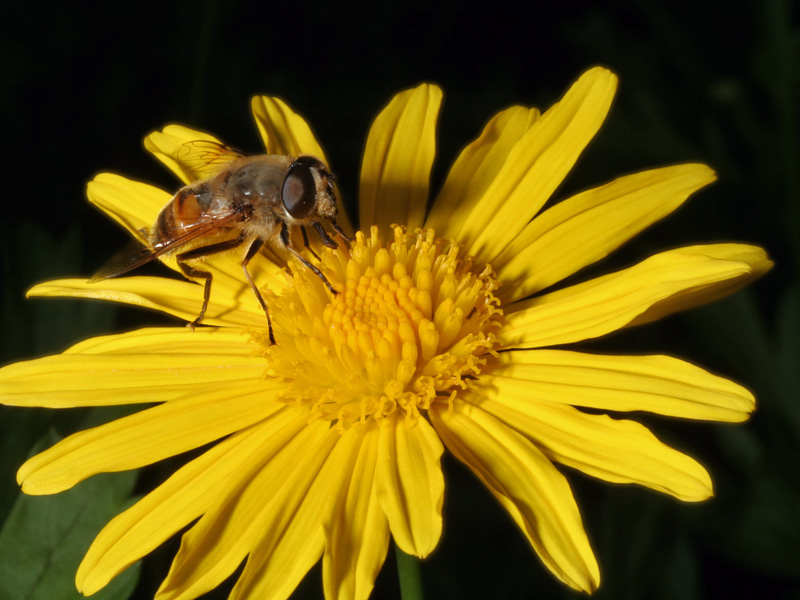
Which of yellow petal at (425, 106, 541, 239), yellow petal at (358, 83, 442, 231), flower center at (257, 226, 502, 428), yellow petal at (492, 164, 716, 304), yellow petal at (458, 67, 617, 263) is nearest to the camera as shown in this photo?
flower center at (257, 226, 502, 428)

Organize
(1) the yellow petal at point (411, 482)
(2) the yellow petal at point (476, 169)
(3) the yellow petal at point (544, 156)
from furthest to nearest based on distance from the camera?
(2) the yellow petal at point (476, 169) < (3) the yellow petal at point (544, 156) < (1) the yellow petal at point (411, 482)

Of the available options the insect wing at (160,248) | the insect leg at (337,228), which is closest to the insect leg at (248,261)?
the insect wing at (160,248)

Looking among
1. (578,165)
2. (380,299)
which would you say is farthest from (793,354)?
(380,299)

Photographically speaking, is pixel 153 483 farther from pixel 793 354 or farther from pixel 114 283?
pixel 793 354

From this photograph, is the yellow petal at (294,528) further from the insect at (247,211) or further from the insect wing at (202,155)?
the insect wing at (202,155)

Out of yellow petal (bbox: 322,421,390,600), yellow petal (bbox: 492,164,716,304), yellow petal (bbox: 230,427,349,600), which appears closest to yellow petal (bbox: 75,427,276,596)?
yellow petal (bbox: 230,427,349,600)

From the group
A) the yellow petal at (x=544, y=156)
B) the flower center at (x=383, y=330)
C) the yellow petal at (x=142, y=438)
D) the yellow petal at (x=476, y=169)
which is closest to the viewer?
the yellow petal at (x=142, y=438)

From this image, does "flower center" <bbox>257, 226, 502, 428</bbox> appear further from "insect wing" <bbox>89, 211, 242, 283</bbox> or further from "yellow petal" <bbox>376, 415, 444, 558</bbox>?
"insect wing" <bbox>89, 211, 242, 283</bbox>

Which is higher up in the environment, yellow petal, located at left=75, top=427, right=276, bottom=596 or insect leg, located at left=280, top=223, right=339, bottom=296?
insect leg, located at left=280, top=223, right=339, bottom=296
